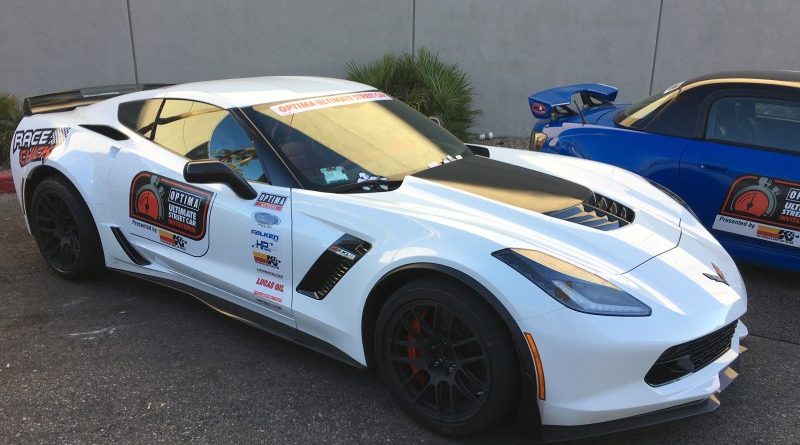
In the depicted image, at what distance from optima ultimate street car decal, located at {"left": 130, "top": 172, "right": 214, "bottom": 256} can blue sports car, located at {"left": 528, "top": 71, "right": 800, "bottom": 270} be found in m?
2.86

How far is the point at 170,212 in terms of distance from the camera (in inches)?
132

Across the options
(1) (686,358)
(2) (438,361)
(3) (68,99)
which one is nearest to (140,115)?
(3) (68,99)

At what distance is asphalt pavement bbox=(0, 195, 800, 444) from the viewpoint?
2635 mm

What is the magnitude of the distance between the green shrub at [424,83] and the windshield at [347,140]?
13.7ft

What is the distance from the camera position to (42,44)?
7.65 m

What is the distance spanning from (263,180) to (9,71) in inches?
250

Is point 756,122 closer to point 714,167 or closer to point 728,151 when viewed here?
point 728,151

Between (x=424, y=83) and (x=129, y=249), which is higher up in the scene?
(x=424, y=83)

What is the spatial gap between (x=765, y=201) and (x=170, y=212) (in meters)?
3.61

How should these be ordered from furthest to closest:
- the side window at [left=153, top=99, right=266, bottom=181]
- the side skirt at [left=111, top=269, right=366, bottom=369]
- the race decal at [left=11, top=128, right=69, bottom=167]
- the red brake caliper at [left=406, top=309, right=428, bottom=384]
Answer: the race decal at [left=11, top=128, right=69, bottom=167] < the side window at [left=153, top=99, right=266, bottom=181] < the side skirt at [left=111, top=269, right=366, bottom=369] < the red brake caliper at [left=406, top=309, right=428, bottom=384]

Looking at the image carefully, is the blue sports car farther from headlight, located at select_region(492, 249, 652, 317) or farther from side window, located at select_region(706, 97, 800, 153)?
headlight, located at select_region(492, 249, 652, 317)

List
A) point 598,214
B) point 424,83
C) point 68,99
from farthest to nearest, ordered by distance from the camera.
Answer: point 424,83, point 68,99, point 598,214

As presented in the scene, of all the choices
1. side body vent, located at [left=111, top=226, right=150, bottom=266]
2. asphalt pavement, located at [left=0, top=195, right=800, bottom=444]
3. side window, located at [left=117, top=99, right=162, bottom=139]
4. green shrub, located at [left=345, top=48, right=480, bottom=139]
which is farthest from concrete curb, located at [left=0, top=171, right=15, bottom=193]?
green shrub, located at [left=345, top=48, right=480, bottom=139]

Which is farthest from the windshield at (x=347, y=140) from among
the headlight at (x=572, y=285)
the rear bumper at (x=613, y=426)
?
the rear bumper at (x=613, y=426)
